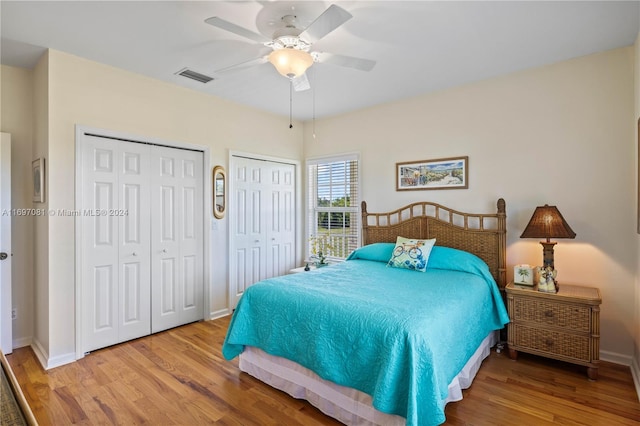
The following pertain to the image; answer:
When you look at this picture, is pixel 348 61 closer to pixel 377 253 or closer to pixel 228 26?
pixel 228 26

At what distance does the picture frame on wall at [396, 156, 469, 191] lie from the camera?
3584mm

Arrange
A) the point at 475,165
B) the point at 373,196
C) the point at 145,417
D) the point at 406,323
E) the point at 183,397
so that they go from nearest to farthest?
the point at 406,323, the point at 145,417, the point at 183,397, the point at 475,165, the point at 373,196

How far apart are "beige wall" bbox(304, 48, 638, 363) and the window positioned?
3.30ft

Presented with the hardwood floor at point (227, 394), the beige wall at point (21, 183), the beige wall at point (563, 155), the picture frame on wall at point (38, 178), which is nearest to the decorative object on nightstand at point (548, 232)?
Result: the beige wall at point (563, 155)

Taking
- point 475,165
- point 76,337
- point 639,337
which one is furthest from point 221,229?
point 639,337

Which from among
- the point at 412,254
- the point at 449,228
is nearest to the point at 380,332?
the point at 412,254

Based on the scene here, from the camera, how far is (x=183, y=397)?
2.34 metres

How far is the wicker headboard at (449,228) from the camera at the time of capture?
10.6ft

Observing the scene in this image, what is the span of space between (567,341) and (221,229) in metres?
3.56

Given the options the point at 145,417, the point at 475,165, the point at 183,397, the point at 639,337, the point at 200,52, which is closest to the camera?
the point at 145,417

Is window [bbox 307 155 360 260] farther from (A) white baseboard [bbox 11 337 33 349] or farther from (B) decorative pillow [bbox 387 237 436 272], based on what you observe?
(A) white baseboard [bbox 11 337 33 349]

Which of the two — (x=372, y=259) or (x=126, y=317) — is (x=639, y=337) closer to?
(x=372, y=259)

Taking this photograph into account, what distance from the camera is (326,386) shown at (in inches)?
83.9

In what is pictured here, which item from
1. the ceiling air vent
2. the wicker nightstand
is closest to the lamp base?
the wicker nightstand
